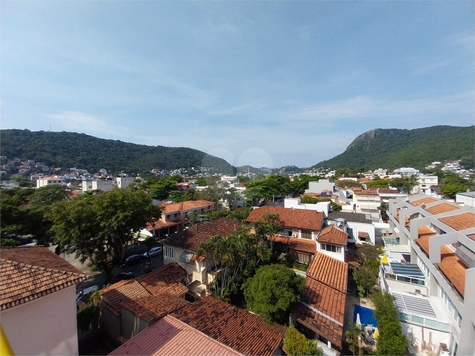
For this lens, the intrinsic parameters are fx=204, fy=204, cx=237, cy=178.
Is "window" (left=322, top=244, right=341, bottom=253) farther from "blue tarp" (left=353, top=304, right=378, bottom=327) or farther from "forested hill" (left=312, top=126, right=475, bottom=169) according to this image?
"forested hill" (left=312, top=126, right=475, bottom=169)

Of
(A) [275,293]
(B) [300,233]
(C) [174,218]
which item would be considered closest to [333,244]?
(B) [300,233]

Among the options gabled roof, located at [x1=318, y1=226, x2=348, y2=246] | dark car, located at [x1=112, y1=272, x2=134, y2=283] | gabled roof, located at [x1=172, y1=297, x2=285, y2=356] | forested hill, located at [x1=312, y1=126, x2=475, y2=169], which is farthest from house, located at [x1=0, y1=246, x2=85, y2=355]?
forested hill, located at [x1=312, y1=126, x2=475, y2=169]

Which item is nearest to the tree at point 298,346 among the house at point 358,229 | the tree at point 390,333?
the tree at point 390,333

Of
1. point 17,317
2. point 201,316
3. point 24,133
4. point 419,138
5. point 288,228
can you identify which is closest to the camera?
point 17,317

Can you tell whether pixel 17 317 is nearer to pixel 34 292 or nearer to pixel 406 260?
pixel 34 292

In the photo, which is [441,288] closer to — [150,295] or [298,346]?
[298,346]

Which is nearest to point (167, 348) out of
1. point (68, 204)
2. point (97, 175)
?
point (68, 204)
